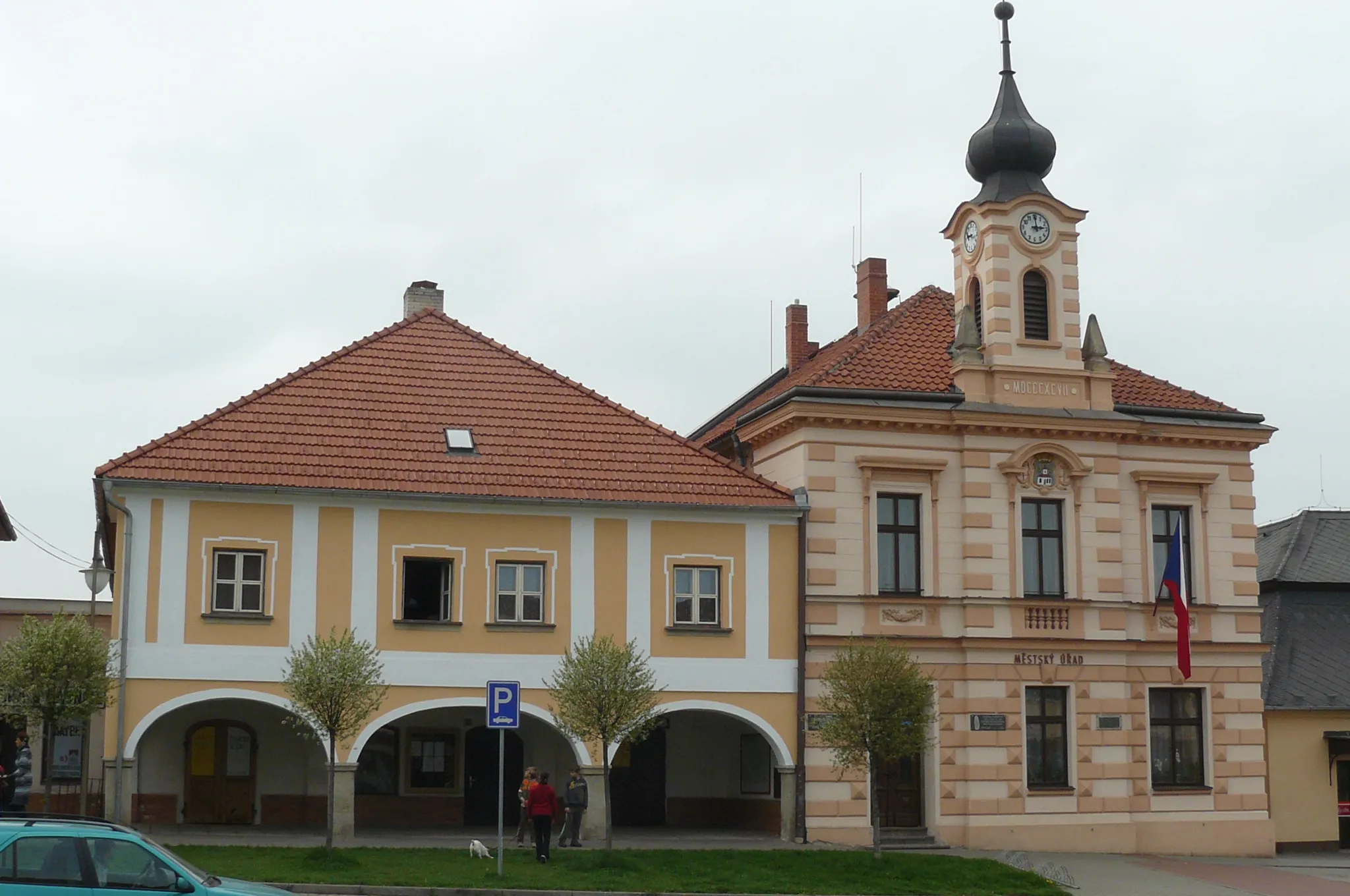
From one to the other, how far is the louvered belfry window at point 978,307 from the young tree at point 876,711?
8333 mm

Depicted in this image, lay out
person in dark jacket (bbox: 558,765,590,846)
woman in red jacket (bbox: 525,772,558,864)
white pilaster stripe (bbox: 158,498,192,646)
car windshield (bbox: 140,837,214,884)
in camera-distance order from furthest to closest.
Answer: person in dark jacket (bbox: 558,765,590,846), white pilaster stripe (bbox: 158,498,192,646), woman in red jacket (bbox: 525,772,558,864), car windshield (bbox: 140,837,214,884)

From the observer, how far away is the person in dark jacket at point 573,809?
27797mm

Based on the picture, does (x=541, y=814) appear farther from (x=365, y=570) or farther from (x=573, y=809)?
(x=365, y=570)

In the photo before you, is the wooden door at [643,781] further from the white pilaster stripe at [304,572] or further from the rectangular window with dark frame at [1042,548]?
the rectangular window with dark frame at [1042,548]

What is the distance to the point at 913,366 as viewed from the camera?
32.8 meters

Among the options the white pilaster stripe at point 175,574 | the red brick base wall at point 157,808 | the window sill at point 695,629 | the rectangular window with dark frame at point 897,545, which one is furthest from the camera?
the rectangular window with dark frame at point 897,545

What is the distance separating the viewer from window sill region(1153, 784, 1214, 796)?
3212cm

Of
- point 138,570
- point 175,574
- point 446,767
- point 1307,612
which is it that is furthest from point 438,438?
point 1307,612

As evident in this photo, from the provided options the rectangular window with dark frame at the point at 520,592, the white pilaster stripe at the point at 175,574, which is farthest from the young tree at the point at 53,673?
the rectangular window with dark frame at the point at 520,592

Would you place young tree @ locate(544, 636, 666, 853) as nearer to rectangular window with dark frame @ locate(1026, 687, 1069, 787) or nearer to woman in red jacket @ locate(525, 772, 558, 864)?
woman in red jacket @ locate(525, 772, 558, 864)

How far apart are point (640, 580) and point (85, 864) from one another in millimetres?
15222

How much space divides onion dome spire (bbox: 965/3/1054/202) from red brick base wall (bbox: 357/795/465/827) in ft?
51.1

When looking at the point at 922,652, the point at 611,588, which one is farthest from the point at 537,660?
the point at 922,652

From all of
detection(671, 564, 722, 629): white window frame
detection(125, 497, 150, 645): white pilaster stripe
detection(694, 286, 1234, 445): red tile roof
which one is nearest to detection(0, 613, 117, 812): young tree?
detection(125, 497, 150, 645): white pilaster stripe
